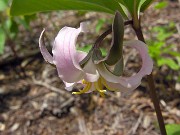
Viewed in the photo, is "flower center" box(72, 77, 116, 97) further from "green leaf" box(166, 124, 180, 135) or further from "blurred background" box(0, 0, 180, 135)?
"blurred background" box(0, 0, 180, 135)

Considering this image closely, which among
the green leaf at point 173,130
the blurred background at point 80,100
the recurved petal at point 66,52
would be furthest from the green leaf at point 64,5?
the blurred background at point 80,100

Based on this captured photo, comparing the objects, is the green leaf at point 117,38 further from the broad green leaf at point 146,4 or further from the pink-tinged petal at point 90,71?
the broad green leaf at point 146,4

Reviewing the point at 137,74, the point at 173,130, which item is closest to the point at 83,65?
Answer: the point at 137,74

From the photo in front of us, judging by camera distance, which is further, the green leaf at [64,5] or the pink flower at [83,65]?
the green leaf at [64,5]

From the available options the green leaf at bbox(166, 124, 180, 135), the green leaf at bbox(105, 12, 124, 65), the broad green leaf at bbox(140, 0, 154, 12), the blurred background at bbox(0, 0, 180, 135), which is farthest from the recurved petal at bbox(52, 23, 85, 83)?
the blurred background at bbox(0, 0, 180, 135)

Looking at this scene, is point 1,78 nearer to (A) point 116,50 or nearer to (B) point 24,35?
(B) point 24,35

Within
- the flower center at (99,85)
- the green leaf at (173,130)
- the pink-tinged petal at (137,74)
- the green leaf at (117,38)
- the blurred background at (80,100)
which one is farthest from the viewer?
the blurred background at (80,100)

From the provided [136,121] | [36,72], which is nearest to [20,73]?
[36,72]

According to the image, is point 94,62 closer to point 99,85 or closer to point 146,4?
point 99,85
